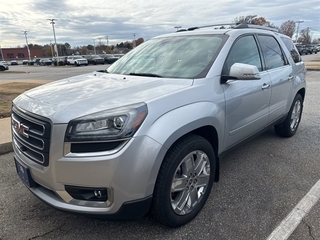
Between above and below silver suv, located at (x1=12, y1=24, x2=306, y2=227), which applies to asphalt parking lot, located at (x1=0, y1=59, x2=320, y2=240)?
below

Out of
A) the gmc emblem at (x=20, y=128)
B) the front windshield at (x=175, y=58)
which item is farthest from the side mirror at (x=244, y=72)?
the gmc emblem at (x=20, y=128)

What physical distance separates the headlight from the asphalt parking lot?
3.28ft

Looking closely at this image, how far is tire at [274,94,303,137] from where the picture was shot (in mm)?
4434

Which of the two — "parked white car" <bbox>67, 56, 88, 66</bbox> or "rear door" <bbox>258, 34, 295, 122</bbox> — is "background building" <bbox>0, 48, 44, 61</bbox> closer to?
"parked white car" <bbox>67, 56, 88, 66</bbox>

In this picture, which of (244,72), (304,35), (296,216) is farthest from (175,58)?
(304,35)

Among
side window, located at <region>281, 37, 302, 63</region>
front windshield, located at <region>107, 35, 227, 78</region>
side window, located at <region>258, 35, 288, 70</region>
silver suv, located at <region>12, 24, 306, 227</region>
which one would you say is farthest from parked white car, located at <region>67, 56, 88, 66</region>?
silver suv, located at <region>12, 24, 306, 227</region>

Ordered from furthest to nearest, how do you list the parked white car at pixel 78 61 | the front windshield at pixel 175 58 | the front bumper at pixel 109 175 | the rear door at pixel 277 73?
the parked white car at pixel 78 61
the rear door at pixel 277 73
the front windshield at pixel 175 58
the front bumper at pixel 109 175

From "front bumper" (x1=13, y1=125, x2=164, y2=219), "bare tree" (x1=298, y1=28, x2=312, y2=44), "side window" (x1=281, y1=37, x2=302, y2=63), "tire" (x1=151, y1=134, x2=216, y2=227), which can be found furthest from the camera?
"bare tree" (x1=298, y1=28, x2=312, y2=44)

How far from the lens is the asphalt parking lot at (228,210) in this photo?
2326 mm

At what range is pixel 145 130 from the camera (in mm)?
1909

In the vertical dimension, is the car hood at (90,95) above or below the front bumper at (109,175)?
above

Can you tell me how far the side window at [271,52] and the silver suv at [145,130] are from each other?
18.9 inches

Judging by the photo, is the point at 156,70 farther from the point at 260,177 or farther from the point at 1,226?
the point at 1,226

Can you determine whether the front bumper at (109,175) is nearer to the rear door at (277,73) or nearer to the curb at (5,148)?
the rear door at (277,73)
